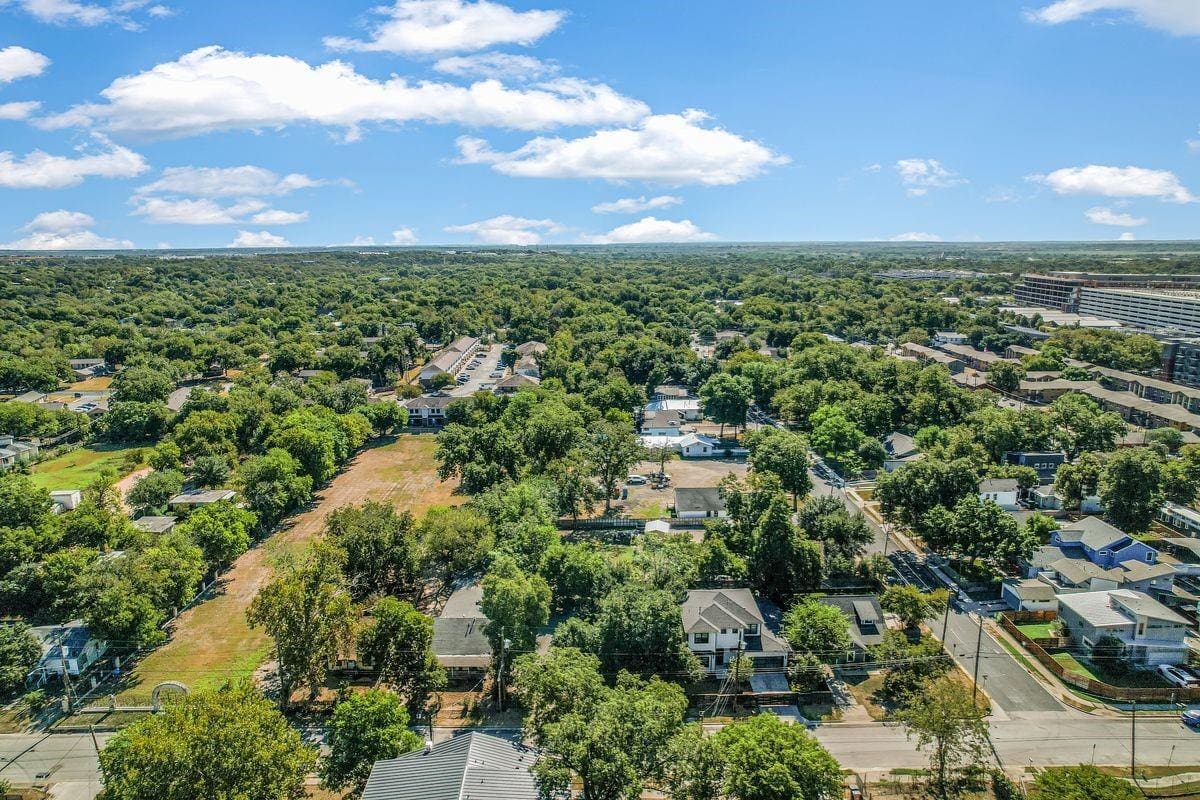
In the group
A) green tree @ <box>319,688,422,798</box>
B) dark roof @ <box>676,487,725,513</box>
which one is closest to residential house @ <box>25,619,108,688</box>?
green tree @ <box>319,688,422,798</box>

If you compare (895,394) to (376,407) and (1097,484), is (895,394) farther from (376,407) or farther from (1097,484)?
(376,407)

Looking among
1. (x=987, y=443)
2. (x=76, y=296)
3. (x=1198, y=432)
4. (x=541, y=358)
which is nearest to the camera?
(x=987, y=443)

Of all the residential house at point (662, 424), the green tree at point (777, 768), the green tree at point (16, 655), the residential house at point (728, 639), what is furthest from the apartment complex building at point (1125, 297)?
the green tree at point (16, 655)

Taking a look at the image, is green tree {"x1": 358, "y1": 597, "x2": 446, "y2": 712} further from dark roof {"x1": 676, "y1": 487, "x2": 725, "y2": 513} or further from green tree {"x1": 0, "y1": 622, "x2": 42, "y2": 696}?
dark roof {"x1": 676, "y1": 487, "x2": 725, "y2": 513}

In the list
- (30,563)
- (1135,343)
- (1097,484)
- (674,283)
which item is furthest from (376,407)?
(674,283)

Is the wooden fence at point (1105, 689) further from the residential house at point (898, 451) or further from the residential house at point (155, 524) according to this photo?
the residential house at point (155, 524)

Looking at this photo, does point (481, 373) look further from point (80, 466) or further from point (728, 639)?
point (728, 639)

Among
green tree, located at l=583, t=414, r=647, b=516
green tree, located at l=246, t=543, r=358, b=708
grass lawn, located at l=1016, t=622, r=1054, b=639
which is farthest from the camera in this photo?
green tree, located at l=583, t=414, r=647, b=516

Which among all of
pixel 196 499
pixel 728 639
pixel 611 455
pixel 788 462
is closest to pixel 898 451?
pixel 788 462
